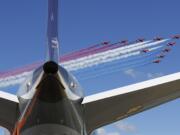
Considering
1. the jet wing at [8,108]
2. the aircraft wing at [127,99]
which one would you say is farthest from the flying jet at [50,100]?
the aircraft wing at [127,99]

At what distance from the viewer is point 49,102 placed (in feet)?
29.6

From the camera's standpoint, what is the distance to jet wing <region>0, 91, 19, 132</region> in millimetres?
11406

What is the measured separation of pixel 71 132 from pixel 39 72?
1.86 meters

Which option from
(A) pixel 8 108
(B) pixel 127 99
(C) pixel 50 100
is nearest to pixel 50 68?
(C) pixel 50 100

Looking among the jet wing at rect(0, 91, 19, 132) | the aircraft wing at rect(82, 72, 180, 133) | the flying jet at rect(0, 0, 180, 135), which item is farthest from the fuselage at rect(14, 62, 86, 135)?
the aircraft wing at rect(82, 72, 180, 133)

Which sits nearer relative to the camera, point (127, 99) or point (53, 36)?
point (53, 36)

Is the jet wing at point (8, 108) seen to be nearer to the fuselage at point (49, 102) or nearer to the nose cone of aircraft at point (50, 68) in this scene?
the fuselage at point (49, 102)

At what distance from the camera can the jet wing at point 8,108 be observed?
37.4 feet

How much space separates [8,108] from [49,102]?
3.18 m

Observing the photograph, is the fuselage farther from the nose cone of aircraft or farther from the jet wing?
the jet wing

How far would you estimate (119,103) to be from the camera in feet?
45.0

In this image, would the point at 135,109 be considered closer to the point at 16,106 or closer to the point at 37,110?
the point at 16,106

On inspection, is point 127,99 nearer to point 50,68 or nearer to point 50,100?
point 50,100

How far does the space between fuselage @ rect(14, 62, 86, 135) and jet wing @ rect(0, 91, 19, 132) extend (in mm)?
1819
